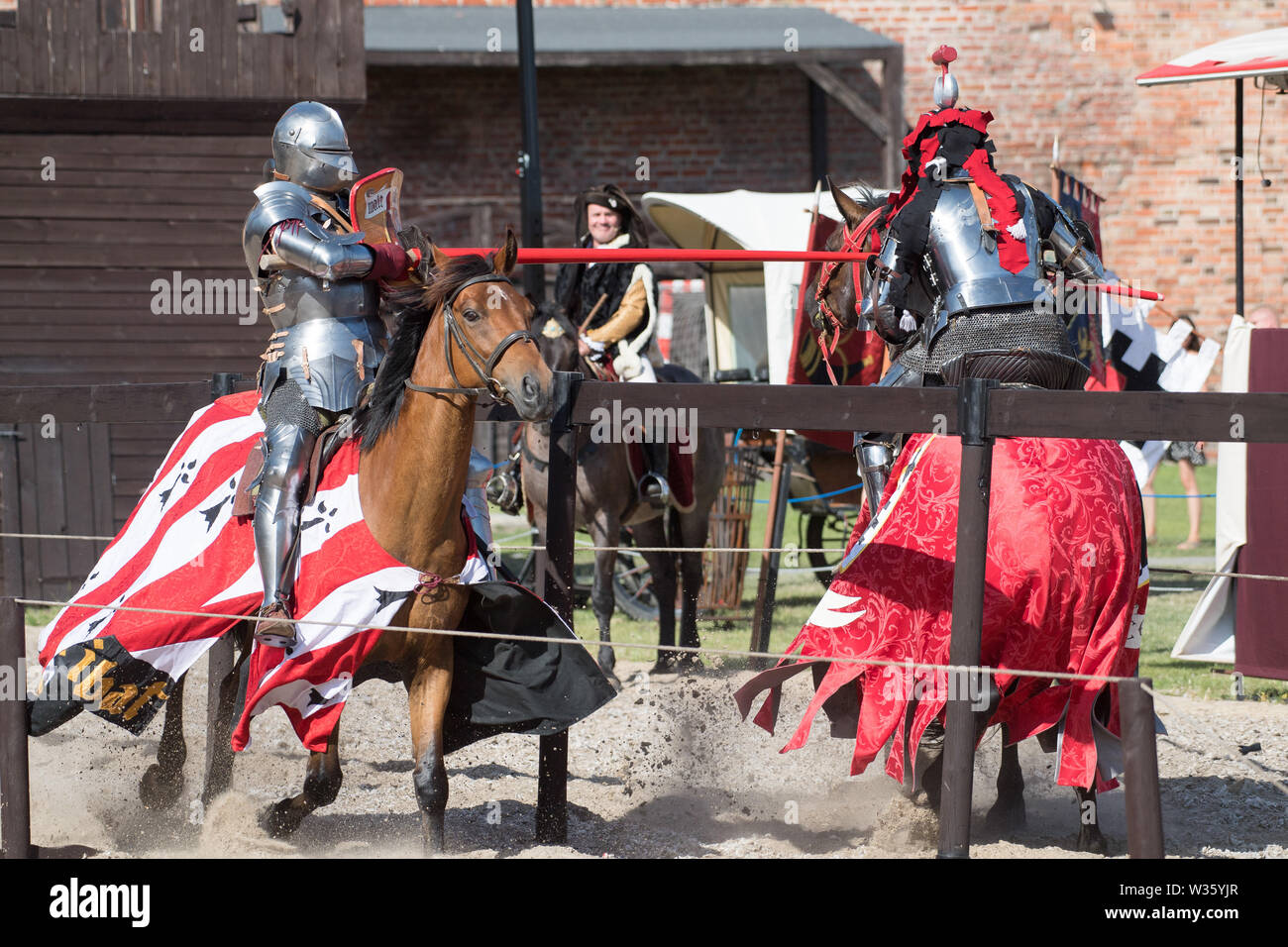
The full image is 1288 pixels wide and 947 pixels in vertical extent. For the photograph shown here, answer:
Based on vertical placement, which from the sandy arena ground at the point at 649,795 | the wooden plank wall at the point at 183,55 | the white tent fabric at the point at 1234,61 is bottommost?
the sandy arena ground at the point at 649,795

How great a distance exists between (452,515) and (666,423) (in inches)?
28.6

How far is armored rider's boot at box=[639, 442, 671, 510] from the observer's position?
7590mm

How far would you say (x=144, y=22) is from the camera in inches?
406

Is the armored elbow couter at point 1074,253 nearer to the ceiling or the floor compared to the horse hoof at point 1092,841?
nearer to the ceiling

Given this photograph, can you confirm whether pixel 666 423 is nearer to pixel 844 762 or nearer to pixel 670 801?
pixel 670 801

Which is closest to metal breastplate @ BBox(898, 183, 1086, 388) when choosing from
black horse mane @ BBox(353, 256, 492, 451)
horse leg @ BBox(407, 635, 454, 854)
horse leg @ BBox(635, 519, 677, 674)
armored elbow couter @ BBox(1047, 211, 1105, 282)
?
armored elbow couter @ BBox(1047, 211, 1105, 282)

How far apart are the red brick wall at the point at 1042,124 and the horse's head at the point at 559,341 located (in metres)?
9.05

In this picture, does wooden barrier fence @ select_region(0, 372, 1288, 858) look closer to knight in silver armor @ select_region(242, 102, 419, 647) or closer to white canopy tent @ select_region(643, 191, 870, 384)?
knight in silver armor @ select_region(242, 102, 419, 647)

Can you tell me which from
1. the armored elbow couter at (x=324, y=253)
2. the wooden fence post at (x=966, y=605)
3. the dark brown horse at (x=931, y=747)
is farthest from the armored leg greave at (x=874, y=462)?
the armored elbow couter at (x=324, y=253)

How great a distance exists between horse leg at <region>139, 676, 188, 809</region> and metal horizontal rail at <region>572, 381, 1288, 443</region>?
5.58 feet

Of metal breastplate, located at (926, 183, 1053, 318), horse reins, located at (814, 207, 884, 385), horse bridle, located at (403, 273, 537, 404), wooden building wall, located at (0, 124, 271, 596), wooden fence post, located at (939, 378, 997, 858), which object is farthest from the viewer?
wooden building wall, located at (0, 124, 271, 596)

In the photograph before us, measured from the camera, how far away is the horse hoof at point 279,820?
14.8 ft

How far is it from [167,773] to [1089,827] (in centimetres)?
288

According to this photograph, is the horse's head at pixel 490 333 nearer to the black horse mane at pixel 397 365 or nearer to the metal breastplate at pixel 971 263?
the black horse mane at pixel 397 365
